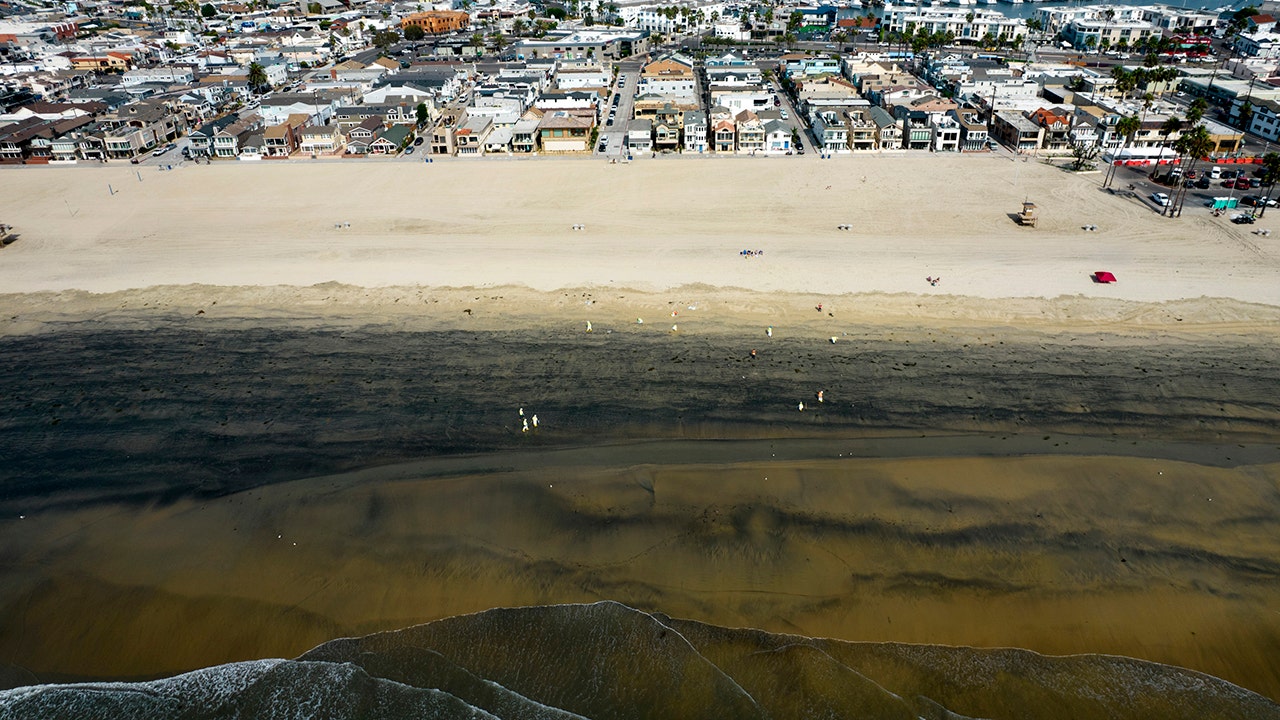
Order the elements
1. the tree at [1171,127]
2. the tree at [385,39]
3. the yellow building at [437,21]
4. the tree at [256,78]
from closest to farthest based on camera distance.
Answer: the tree at [1171,127]
the tree at [256,78]
the tree at [385,39]
the yellow building at [437,21]

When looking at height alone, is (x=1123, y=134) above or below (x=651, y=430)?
above

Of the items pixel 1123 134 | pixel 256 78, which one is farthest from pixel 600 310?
pixel 256 78

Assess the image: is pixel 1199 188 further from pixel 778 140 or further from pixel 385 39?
pixel 385 39

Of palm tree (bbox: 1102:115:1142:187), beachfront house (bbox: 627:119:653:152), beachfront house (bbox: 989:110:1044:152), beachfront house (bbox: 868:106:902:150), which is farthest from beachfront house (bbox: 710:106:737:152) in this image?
palm tree (bbox: 1102:115:1142:187)

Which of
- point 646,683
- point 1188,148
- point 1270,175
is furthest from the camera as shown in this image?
point 1188,148

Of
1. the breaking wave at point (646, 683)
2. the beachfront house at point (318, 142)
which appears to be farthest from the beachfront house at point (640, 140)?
the breaking wave at point (646, 683)

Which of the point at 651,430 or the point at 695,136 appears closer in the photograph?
the point at 651,430

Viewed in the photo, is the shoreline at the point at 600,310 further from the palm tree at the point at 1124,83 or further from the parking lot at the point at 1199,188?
the palm tree at the point at 1124,83
